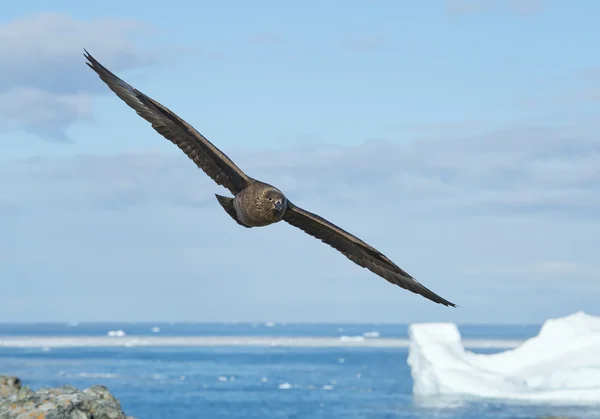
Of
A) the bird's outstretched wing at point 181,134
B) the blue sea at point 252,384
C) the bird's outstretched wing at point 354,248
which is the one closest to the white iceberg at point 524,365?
the blue sea at point 252,384

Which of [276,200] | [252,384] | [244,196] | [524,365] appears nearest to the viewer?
[276,200]

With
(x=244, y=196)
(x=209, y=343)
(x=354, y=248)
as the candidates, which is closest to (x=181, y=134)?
(x=244, y=196)

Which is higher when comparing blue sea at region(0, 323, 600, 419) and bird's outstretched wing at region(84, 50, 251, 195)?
bird's outstretched wing at region(84, 50, 251, 195)

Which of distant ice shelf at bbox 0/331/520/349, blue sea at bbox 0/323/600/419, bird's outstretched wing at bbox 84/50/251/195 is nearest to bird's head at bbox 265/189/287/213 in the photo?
bird's outstretched wing at bbox 84/50/251/195

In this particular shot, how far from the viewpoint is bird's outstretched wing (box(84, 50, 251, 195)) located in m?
10.2

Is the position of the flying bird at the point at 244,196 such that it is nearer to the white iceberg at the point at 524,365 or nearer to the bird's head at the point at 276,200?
the bird's head at the point at 276,200

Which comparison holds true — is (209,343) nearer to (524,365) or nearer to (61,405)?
(524,365)

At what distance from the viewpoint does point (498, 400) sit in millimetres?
38625

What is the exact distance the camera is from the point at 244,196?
31.8 ft

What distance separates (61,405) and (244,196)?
262cm

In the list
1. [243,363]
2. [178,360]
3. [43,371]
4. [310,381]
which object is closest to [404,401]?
[310,381]

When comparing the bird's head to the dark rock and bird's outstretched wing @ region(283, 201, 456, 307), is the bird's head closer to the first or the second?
bird's outstretched wing @ region(283, 201, 456, 307)

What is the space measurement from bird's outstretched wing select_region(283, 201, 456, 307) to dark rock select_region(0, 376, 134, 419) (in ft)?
9.04

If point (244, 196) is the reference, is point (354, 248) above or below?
below
